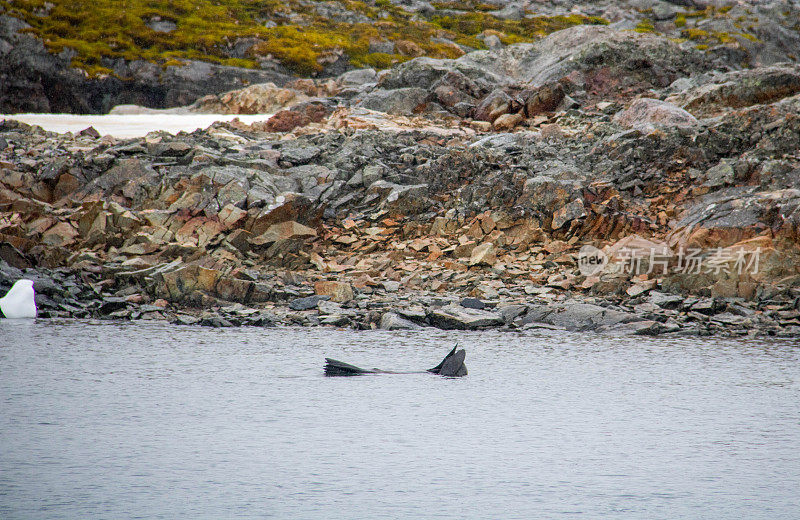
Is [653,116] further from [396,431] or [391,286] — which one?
[396,431]

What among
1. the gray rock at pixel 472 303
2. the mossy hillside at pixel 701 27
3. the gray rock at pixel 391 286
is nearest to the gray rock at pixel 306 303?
the gray rock at pixel 391 286

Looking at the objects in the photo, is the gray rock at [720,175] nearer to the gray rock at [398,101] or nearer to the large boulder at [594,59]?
the large boulder at [594,59]

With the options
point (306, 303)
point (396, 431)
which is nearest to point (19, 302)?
point (306, 303)

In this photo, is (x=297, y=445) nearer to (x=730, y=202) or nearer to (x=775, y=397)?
(x=775, y=397)

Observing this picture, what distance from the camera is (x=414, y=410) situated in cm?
841

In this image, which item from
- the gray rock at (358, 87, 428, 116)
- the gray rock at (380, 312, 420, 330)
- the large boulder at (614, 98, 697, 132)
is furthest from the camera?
the gray rock at (358, 87, 428, 116)

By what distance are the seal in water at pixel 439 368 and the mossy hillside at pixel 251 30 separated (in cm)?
5042

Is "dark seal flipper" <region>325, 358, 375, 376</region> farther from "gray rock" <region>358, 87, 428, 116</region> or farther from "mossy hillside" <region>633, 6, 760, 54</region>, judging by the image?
"mossy hillside" <region>633, 6, 760, 54</region>

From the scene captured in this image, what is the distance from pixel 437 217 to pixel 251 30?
52.4 meters

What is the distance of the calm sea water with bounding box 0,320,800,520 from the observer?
5.64m

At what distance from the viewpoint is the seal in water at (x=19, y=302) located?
14773 mm

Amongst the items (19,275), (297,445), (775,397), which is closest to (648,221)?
(775,397)

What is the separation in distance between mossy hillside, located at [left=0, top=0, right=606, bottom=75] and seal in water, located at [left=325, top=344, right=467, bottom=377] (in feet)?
165

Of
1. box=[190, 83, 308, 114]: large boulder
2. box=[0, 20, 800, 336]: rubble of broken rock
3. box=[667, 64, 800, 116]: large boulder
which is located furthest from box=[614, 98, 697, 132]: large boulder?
box=[190, 83, 308, 114]: large boulder
